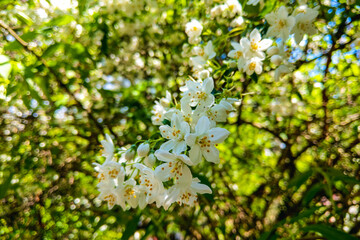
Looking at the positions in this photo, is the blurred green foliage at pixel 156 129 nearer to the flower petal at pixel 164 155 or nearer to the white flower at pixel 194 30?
the white flower at pixel 194 30

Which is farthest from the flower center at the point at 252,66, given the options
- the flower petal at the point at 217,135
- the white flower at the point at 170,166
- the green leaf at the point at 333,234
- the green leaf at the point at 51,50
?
the green leaf at the point at 51,50

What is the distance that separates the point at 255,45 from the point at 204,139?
0.68m

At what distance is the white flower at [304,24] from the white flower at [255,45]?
18 centimetres

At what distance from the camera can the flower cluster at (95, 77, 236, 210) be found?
104 cm

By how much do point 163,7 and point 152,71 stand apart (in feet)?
2.43

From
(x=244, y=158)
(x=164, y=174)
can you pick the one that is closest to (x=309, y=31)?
(x=164, y=174)

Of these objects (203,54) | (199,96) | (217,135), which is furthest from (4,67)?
(203,54)

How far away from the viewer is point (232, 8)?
1.74m

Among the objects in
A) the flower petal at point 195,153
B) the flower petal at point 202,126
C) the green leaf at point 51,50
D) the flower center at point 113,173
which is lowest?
the flower center at point 113,173

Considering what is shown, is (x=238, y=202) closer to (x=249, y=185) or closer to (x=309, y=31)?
(x=249, y=185)

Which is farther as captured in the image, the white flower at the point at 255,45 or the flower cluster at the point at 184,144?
the white flower at the point at 255,45

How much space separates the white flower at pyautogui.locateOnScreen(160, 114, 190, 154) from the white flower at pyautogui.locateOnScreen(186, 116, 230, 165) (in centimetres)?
4

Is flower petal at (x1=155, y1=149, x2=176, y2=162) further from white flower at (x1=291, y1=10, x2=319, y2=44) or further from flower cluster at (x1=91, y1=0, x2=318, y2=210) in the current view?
white flower at (x1=291, y1=10, x2=319, y2=44)

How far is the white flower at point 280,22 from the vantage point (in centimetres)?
135
